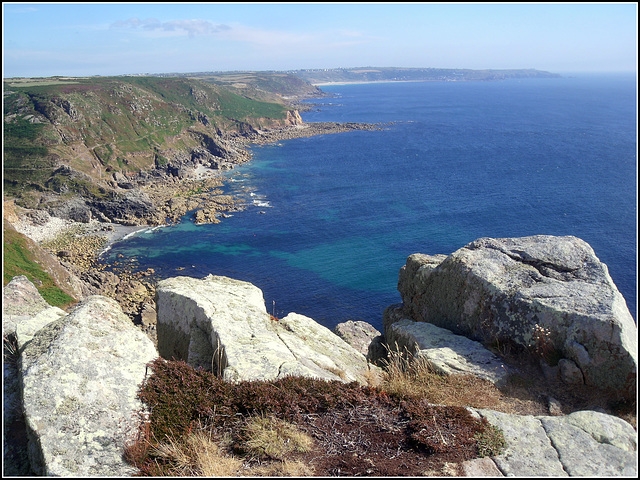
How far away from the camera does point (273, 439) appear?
8.00 metres

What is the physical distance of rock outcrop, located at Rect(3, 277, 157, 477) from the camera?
303 inches

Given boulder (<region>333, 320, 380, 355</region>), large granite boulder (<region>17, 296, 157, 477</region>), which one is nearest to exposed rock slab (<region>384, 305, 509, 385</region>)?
large granite boulder (<region>17, 296, 157, 477</region>)

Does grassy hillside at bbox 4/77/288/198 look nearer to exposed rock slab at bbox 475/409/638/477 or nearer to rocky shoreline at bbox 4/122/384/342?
rocky shoreline at bbox 4/122/384/342

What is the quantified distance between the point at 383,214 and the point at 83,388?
75998 mm

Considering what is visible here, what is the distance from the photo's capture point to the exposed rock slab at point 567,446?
7.77m

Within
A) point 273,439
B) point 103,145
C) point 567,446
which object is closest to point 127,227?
point 103,145

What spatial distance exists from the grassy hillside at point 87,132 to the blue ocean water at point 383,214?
2439 centimetres

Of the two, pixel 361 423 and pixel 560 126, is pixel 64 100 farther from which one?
pixel 560 126

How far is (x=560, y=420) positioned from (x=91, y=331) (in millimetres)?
11079

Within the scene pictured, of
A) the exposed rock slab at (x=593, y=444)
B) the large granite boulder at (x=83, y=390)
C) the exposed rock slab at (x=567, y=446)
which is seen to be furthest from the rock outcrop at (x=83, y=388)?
the exposed rock slab at (x=593, y=444)

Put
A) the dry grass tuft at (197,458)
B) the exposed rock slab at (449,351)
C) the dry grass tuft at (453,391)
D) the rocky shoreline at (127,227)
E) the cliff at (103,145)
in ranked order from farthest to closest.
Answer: the cliff at (103,145) → the rocky shoreline at (127,227) → the exposed rock slab at (449,351) → the dry grass tuft at (453,391) → the dry grass tuft at (197,458)

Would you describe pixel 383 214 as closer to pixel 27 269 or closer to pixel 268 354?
pixel 27 269

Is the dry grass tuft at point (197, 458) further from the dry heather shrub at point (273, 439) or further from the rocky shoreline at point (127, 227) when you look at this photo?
the rocky shoreline at point (127, 227)

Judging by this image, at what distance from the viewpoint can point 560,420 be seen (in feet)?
30.9
